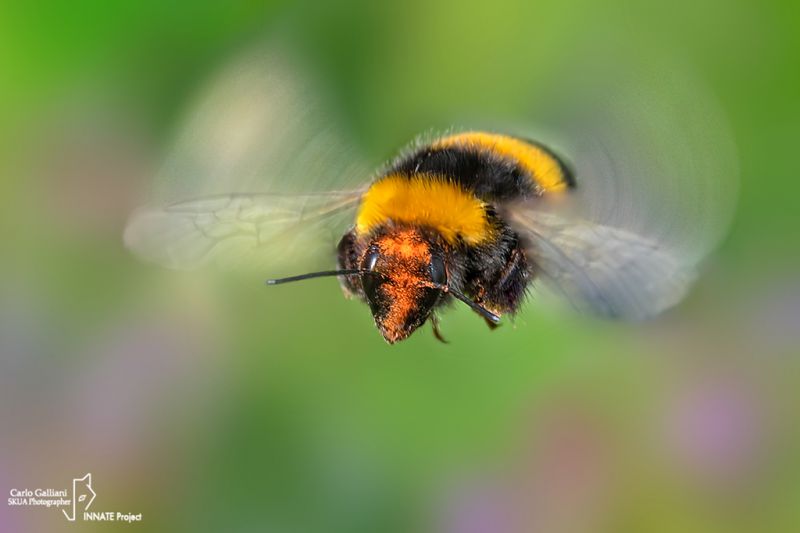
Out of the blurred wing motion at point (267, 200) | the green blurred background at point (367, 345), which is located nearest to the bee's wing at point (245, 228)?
the blurred wing motion at point (267, 200)

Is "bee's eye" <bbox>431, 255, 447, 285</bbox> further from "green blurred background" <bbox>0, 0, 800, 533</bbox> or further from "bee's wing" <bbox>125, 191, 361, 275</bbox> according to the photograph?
"green blurred background" <bbox>0, 0, 800, 533</bbox>

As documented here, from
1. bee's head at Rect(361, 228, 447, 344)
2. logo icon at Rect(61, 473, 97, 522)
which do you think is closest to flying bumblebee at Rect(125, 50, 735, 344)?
bee's head at Rect(361, 228, 447, 344)

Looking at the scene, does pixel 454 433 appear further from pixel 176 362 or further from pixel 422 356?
pixel 176 362

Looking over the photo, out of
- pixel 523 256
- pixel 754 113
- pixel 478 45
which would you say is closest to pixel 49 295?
pixel 478 45

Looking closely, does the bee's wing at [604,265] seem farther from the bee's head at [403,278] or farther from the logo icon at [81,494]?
the logo icon at [81,494]

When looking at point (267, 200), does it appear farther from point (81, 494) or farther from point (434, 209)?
point (81, 494)
